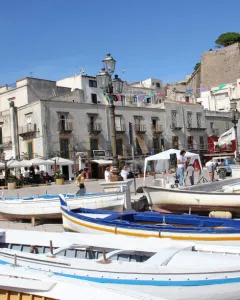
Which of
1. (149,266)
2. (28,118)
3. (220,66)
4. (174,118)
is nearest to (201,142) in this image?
(174,118)

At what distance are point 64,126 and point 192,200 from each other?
25607 mm

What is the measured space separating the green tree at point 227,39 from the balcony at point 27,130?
5402cm

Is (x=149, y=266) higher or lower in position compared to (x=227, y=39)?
lower

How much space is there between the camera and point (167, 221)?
873 cm

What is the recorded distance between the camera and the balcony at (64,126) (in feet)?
121

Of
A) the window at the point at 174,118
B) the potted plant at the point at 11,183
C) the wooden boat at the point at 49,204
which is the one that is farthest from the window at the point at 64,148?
the wooden boat at the point at 49,204

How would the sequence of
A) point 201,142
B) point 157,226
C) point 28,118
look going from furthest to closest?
point 201,142, point 28,118, point 157,226

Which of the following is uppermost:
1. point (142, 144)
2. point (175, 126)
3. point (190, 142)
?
point (175, 126)

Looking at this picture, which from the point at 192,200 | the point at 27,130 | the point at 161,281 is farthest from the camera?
the point at 27,130

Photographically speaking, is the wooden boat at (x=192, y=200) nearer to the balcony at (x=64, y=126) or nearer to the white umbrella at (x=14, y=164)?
the white umbrella at (x=14, y=164)

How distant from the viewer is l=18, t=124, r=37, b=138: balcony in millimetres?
36256

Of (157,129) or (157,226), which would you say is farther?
(157,129)

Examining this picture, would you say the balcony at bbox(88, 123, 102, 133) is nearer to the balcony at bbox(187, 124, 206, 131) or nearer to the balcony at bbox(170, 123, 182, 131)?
the balcony at bbox(170, 123, 182, 131)

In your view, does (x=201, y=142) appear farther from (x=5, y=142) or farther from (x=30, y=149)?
(x=5, y=142)
